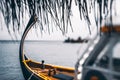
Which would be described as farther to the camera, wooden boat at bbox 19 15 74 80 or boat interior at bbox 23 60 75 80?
wooden boat at bbox 19 15 74 80

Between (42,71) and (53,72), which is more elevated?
(53,72)

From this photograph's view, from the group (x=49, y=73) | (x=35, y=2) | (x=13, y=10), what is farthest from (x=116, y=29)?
(x=49, y=73)

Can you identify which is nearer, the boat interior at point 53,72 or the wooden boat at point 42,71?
the boat interior at point 53,72

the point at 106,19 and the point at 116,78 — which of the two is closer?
the point at 106,19

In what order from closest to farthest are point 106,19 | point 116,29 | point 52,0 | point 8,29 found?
point 106,19
point 8,29
point 52,0
point 116,29

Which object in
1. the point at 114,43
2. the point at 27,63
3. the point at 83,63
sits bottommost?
the point at 27,63

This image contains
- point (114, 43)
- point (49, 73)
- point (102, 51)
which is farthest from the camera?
point (49, 73)

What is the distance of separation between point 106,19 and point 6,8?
71 centimetres

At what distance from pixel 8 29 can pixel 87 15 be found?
0.55 m

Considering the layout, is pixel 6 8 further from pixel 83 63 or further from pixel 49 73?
pixel 49 73

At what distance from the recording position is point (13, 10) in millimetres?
1579

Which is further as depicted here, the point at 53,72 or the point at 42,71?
the point at 42,71

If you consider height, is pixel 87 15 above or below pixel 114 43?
above

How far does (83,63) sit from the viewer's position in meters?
2.28
